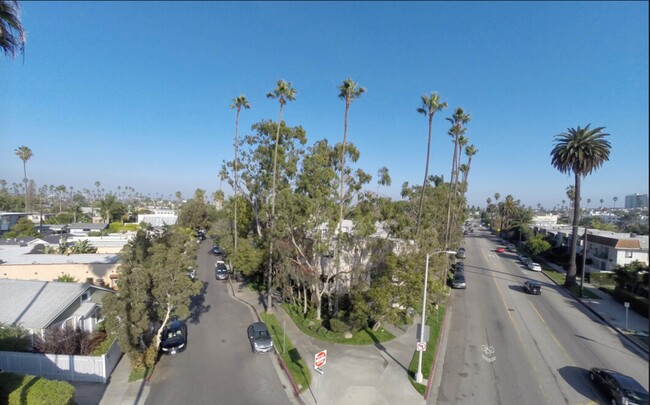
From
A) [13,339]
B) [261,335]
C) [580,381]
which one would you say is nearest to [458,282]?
[580,381]

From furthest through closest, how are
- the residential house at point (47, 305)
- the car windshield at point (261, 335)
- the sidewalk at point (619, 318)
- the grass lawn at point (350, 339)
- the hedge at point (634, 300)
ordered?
the hedge at point (634, 300) < the sidewalk at point (619, 318) < the grass lawn at point (350, 339) < the car windshield at point (261, 335) < the residential house at point (47, 305)

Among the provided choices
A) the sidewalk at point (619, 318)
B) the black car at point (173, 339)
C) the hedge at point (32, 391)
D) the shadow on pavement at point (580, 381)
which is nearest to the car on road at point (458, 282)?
the sidewalk at point (619, 318)

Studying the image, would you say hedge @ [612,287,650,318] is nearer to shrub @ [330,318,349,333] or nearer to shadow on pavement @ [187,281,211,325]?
shrub @ [330,318,349,333]

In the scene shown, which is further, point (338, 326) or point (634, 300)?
point (634, 300)

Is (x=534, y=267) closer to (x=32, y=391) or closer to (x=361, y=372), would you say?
(x=361, y=372)

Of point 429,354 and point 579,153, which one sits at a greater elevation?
point 579,153

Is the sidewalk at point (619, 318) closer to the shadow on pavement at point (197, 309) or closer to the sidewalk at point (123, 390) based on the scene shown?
the sidewalk at point (123, 390)

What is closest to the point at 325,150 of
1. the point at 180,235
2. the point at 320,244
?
the point at 320,244
